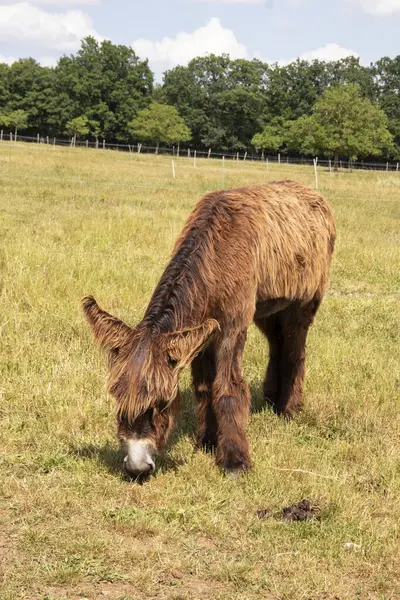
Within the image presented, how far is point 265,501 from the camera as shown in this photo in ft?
15.7

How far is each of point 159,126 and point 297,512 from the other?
74.7 m

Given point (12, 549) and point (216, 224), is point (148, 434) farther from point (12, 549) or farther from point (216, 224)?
point (216, 224)

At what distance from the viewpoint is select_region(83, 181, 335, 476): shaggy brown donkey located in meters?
4.36

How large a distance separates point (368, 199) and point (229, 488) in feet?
82.1

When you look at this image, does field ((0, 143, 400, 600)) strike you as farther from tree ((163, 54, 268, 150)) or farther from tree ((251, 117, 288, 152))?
tree ((163, 54, 268, 150))

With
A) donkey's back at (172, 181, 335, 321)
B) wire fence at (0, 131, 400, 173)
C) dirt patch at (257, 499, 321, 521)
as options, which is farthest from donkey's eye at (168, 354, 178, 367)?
wire fence at (0, 131, 400, 173)

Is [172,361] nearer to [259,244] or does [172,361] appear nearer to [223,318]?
[223,318]

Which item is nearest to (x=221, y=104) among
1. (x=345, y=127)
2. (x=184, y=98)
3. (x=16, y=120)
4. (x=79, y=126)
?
(x=184, y=98)

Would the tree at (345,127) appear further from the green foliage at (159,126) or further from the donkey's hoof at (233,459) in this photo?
the donkey's hoof at (233,459)

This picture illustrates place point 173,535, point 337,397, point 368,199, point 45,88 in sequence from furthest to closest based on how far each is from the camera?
point 45,88
point 368,199
point 337,397
point 173,535

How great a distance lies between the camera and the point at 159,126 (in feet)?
248

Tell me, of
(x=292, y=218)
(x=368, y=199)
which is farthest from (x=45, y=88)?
(x=292, y=218)

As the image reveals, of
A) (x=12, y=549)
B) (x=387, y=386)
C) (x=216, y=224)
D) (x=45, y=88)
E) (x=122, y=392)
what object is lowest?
(x=12, y=549)

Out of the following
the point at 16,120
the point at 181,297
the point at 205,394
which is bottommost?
the point at 205,394
